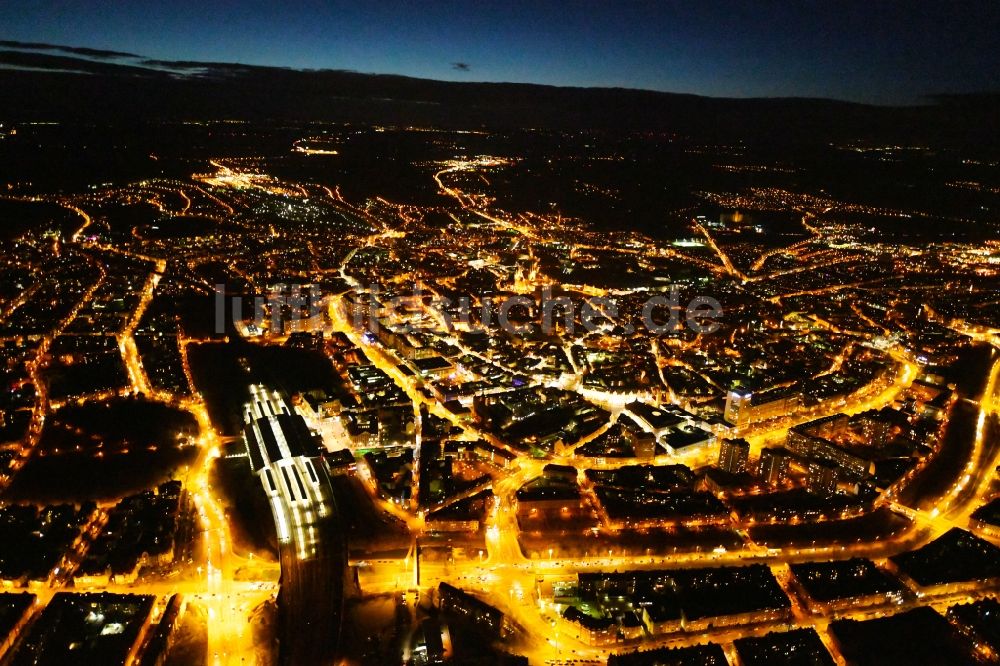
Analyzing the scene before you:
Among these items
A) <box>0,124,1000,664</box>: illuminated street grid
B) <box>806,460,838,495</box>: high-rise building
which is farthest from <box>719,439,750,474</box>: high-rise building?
<box>806,460,838,495</box>: high-rise building

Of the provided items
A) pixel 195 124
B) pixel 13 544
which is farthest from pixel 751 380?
pixel 195 124

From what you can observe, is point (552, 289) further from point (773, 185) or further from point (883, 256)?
point (773, 185)

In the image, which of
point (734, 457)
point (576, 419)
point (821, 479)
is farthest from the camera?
point (576, 419)

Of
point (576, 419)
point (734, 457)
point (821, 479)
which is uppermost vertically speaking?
point (734, 457)

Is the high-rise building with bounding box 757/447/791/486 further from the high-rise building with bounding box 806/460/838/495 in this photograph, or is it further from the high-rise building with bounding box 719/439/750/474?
the high-rise building with bounding box 806/460/838/495

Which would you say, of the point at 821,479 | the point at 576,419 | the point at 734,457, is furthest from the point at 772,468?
the point at 576,419

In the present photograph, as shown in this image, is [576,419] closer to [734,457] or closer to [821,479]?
[734,457]

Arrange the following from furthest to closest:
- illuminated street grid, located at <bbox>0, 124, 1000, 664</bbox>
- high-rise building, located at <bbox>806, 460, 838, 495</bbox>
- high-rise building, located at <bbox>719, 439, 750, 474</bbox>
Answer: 1. high-rise building, located at <bbox>719, 439, 750, 474</bbox>
2. high-rise building, located at <bbox>806, 460, 838, 495</bbox>
3. illuminated street grid, located at <bbox>0, 124, 1000, 664</bbox>

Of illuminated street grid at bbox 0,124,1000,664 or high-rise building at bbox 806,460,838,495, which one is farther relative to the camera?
high-rise building at bbox 806,460,838,495
